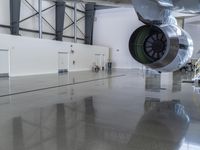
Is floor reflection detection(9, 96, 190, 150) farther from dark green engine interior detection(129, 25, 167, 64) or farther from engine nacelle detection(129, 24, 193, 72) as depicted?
dark green engine interior detection(129, 25, 167, 64)

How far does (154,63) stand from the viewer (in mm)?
3312

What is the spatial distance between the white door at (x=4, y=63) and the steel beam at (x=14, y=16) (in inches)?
89.4

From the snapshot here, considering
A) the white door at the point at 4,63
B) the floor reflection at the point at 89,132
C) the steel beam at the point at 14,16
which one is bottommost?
the floor reflection at the point at 89,132

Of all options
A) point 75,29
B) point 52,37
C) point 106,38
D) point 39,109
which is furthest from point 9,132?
point 106,38

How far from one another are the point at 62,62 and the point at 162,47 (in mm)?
15239

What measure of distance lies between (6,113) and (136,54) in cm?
291

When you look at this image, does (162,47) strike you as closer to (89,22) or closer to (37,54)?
(37,54)

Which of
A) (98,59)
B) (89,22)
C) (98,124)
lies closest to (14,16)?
(89,22)

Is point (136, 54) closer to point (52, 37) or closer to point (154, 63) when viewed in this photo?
point (154, 63)

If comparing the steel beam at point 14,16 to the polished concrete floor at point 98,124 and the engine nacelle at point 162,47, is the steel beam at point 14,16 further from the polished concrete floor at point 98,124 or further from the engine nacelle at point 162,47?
the engine nacelle at point 162,47

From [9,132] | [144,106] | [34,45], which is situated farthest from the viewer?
[34,45]

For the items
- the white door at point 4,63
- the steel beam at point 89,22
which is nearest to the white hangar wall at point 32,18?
the steel beam at point 89,22

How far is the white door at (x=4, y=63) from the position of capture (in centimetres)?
1307

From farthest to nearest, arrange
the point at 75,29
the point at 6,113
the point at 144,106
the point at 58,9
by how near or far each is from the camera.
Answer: the point at 75,29 < the point at 58,9 < the point at 144,106 < the point at 6,113
